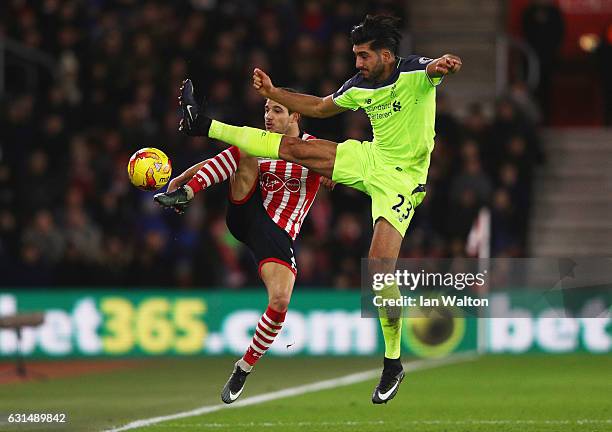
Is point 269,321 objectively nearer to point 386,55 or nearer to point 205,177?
point 205,177

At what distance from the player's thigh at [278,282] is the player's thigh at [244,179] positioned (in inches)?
22.5

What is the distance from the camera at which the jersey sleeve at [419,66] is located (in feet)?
34.8

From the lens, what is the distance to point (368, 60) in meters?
10.7

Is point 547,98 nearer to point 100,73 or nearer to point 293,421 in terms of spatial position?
point 100,73

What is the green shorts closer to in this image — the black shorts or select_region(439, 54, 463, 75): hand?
the black shorts

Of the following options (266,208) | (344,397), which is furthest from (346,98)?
(344,397)

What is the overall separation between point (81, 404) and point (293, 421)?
2.58m

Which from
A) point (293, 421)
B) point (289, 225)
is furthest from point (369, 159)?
point (293, 421)

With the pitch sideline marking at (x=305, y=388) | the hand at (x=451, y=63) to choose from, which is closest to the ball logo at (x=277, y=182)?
the hand at (x=451, y=63)

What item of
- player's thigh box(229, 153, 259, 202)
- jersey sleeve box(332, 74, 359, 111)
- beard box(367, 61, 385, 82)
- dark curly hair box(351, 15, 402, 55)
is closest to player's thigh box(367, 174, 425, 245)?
jersey sleeve box(332, 74, 359, 111)

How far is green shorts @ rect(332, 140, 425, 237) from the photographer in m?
10.8

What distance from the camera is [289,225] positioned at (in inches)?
457

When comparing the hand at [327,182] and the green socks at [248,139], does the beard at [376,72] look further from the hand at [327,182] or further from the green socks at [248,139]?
the hand at [327,182]

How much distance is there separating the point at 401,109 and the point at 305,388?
4937 millimetres
